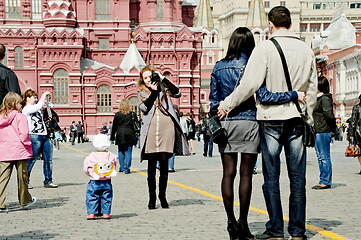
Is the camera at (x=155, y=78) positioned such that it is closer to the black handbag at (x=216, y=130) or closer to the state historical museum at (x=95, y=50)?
the black handbag at (x=216, y=130)

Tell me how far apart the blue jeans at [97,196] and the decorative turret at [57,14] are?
60.3 m

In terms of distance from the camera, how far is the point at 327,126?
12141 millimetres

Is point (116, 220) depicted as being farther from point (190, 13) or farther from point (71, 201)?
point (190, 13)

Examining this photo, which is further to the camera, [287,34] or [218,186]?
[218,186]

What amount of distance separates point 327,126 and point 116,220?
5052mm

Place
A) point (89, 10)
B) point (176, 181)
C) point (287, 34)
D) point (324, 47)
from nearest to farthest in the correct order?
point (287, 34), point (176, 181), point (89, 10), point (324, 47)

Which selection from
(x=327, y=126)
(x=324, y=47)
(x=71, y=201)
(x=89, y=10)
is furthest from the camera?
(x=324, y=47)

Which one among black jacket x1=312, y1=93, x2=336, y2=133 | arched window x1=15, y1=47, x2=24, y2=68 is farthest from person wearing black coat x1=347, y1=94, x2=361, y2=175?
arched window x1=15, y1=47, x2=24, y2=68

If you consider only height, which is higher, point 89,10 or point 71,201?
point 89,10

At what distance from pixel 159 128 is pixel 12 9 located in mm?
62744

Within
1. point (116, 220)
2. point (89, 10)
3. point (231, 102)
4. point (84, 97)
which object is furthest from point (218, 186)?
point (89, 10)

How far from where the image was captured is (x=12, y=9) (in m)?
68.9

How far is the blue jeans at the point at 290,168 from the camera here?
6.60 metres

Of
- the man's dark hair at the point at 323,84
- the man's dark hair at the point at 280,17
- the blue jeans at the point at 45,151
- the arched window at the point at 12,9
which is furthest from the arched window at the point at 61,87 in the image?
the man's dark hair at the point at 280,17
